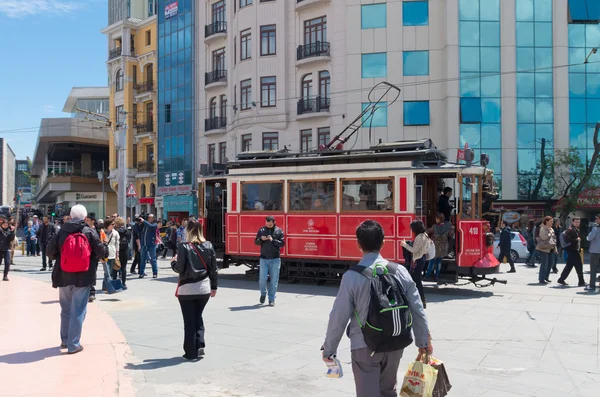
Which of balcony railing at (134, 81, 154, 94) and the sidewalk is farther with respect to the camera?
balcony railing at (134, 81, 154, 94)

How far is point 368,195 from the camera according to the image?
547 inches

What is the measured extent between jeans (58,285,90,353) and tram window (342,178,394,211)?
780 cm

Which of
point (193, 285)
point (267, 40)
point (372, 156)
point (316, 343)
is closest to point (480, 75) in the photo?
point (267, 40)

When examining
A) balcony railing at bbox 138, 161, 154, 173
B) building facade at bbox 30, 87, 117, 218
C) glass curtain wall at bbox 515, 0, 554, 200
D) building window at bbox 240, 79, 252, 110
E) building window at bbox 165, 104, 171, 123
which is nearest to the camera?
glass curtain wall at bbox 515, 0, 554, 200

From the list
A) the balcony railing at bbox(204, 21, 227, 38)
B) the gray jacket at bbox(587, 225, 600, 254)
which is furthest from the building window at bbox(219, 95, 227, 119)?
the gray jacket at bbox(587, 225, 600, 254)

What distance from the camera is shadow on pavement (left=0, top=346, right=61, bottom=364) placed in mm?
6965

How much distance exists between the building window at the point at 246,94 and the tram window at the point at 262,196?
18121 millimetres

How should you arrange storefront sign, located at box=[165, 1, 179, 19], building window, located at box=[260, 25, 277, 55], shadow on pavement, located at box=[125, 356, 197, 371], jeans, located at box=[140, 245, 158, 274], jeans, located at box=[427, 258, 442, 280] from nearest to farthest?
shadow on pavement, located at box=[125, 356, 197, 371] → jeans, located at box=[427, 258, 442, 280] → jeans, located at box=[140, 245, 158, 274] → building window, located at box=[260, 25, 277, 55] → storefront sign, located at box=[165, 1, 179, 19]

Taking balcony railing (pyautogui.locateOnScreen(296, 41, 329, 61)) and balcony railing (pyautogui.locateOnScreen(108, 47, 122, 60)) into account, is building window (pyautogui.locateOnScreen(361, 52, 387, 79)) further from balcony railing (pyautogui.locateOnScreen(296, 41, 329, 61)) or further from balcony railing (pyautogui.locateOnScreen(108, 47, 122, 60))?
balcony railing (pyautogui.locateOnScreen(108, 47, 122, 60))

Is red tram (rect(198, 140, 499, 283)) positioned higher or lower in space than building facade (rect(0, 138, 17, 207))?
lower

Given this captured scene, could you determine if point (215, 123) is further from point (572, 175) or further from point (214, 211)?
point (572, 175)

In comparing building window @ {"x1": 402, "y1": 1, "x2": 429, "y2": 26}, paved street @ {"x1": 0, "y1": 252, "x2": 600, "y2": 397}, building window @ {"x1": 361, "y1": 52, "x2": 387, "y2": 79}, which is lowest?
paved street @ {"x1": 0, "y1": 252, "x2": 600, "y2": 397}

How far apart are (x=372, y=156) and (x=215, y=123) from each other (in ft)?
79.2

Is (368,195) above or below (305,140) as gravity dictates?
below
